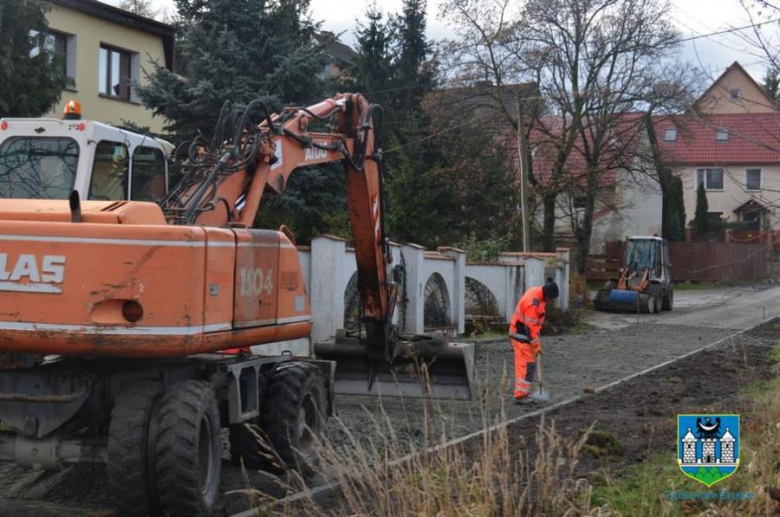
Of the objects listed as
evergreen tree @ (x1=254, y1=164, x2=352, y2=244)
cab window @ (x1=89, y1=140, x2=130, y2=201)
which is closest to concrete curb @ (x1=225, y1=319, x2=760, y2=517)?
cab window @ (x1=89, y1=140, x2=130, y2=201)

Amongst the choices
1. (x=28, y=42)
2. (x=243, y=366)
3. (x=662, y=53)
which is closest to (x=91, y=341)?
(x=243, y=366)

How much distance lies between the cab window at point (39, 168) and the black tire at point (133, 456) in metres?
1.93

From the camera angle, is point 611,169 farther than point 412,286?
Yes

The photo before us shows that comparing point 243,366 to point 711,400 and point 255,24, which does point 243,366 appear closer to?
point 711,400

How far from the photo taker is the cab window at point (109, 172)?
7.93 metres

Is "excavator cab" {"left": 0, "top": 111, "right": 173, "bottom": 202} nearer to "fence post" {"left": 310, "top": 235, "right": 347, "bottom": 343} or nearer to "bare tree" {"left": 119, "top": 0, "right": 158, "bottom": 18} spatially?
"fence post" {"left": 310, "top": 235, "right": 347, "bottom": 343}

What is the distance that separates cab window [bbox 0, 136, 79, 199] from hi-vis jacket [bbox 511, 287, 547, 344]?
677cm

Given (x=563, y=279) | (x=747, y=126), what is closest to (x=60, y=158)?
(x=747, y=126)

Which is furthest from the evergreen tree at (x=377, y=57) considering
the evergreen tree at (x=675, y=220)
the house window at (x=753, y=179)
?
the house window at (x=753, y=179)

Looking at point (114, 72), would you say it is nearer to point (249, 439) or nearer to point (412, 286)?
point (412, 286)

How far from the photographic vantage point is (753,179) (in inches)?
427

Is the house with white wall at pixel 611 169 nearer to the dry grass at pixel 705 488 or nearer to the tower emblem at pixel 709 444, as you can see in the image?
the dry grass at pixel 705 488

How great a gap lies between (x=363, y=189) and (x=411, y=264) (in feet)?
28.7

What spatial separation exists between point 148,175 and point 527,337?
6021 mm
